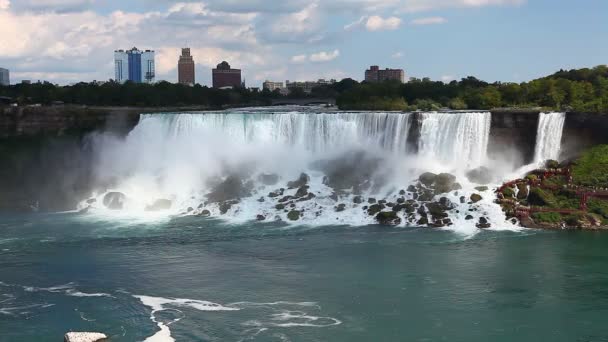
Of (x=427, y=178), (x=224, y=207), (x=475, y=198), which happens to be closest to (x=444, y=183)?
(x=427, y=178)

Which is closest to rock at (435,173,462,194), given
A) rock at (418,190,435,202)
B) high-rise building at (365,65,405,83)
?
rock at (418,190,435,202)

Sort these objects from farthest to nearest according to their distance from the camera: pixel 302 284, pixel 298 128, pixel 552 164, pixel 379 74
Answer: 1. pixel 379 74
2. pixel 298 128
3. pixel 552 164
4. pixel 302 284

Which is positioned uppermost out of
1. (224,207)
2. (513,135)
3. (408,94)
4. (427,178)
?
(408,94)

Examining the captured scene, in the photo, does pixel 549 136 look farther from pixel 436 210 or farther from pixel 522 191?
pixel 436 210

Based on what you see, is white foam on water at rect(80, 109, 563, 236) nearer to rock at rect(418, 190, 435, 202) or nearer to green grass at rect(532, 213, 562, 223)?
rock at rect(418, 190, 435, 202)

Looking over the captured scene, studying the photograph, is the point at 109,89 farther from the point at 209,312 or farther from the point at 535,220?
the point at 209,312

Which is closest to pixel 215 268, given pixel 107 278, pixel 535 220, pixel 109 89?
pixel 107 278
